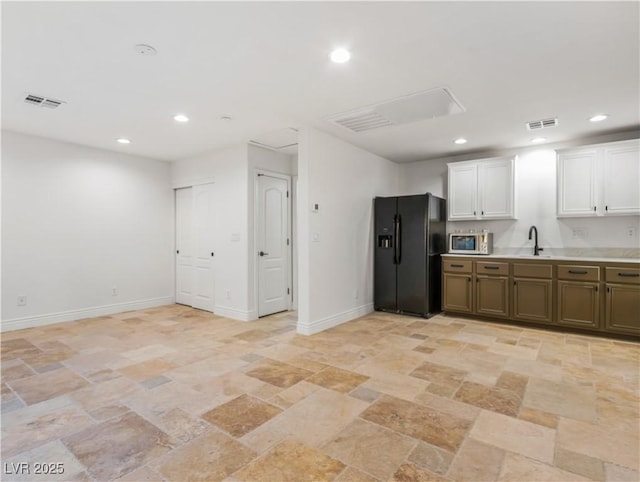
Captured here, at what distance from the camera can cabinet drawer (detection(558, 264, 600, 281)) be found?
4081 millimetres

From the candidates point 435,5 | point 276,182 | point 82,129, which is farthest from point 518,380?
point 82,129

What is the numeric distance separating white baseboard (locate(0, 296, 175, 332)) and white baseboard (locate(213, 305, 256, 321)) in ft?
4.38

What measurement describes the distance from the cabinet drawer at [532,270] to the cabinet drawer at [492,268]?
115 millimetres

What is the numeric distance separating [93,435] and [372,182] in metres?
4.61

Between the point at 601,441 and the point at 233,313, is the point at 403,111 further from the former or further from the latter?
the point at 233,313

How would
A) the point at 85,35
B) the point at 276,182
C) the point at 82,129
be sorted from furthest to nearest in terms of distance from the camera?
1. the point at 276,182
2. the point at 82,129
3. the point at 85,35

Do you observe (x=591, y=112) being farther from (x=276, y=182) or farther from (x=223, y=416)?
(x=223, y=416)

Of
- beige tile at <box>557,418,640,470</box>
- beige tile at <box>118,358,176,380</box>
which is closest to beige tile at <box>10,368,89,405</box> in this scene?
beige tile at <box>118,358,176,380</box>

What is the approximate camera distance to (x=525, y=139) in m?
4.68

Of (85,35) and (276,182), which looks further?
(276,182)

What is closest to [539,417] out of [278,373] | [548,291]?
[278,373]

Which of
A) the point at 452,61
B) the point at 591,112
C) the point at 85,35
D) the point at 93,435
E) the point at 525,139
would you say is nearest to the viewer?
the point at 93,435

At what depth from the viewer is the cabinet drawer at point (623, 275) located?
3.86 meters

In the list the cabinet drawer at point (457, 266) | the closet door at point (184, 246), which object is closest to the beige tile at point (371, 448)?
the cabinet drawer at point (457, 266)
